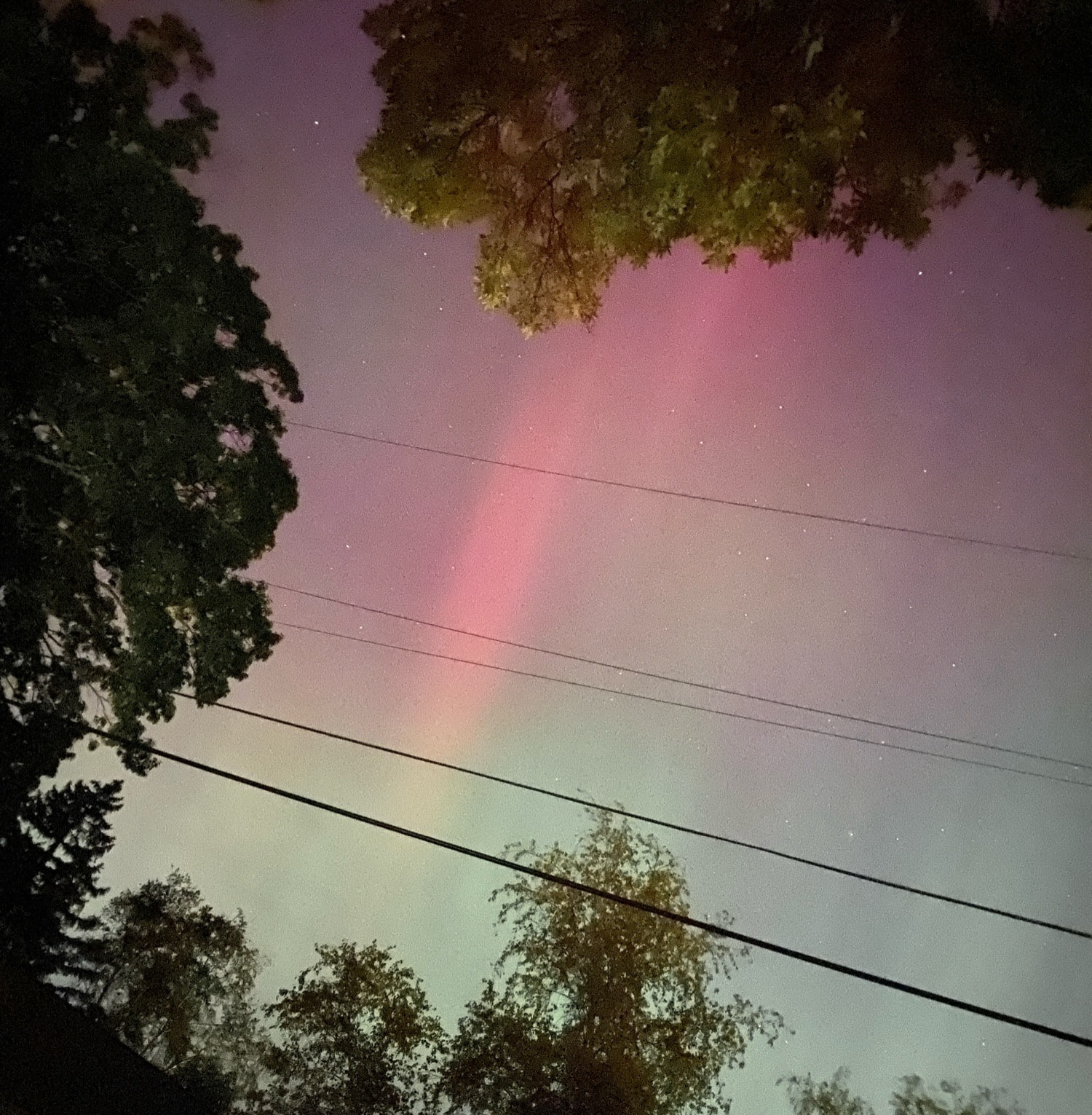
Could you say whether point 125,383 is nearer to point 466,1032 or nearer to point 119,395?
point 119,395

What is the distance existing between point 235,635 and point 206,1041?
806 cm

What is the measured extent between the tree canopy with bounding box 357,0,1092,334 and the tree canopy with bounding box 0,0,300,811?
1842 millimetres

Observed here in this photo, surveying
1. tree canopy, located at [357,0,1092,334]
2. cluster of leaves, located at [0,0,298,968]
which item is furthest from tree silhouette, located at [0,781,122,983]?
tree canopy, located at [357,0,1092,334]

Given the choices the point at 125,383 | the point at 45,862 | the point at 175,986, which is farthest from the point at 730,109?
the point at 175,986

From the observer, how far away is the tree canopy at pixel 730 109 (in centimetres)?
571

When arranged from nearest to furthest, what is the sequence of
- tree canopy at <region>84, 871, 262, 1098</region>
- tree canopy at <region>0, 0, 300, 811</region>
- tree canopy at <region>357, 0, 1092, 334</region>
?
tree canopy at <region>357, 0, 1092, 334</region>
tree canopy at <region>0, 0, 300, 811</region>
tree canopy at <region>84, 871, 262, 1098</region>

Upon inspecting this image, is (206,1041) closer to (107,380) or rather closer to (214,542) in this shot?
(214,542)

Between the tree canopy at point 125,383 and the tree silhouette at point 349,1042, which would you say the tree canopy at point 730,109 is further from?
the tree silhouette at point 349,1042

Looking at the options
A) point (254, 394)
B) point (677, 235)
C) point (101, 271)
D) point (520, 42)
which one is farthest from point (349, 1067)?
point (520, 42)

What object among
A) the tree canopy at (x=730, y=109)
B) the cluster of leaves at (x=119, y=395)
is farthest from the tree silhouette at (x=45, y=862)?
the tree canopy at (x=730, y=109)

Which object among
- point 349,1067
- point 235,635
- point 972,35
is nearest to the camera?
point 972,35

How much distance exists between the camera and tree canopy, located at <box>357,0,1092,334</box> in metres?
5.71

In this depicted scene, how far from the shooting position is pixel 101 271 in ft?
24.0

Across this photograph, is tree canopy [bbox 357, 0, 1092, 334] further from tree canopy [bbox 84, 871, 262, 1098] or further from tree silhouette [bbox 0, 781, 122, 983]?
tree canopy [bbox 84, 871, 262, 1098]
